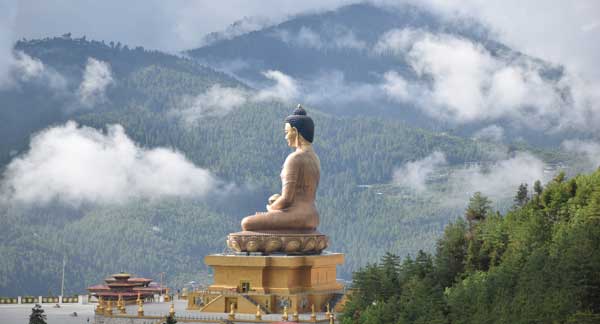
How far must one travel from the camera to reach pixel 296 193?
38.1 metres

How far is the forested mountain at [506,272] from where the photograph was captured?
26.1 metres

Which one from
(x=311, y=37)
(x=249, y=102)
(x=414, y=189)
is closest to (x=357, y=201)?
(x=414, y=189)

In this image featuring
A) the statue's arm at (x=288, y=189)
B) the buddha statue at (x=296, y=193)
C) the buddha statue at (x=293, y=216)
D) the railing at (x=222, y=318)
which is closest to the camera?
the railing at (x=222, y=318)

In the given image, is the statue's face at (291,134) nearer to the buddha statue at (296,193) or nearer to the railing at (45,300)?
the buddha statue at (296,193)

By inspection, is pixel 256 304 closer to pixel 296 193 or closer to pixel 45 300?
pixel 296 193

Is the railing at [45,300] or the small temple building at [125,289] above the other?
the railing at [45,300]

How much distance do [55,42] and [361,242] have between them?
42.0m

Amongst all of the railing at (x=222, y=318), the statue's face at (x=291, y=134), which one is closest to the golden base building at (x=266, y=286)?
the railing at (x=222, y=318)

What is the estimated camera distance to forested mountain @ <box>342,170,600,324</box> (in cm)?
2606

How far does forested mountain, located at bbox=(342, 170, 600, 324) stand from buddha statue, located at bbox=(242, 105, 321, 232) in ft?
13.8

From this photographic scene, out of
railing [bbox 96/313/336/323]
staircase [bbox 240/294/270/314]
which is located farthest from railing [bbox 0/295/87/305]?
staircase [bbox 240/294/270/314]

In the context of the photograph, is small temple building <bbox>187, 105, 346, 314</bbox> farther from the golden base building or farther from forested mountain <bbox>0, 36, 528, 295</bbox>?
forested mountain <bbox>0, 36, 528, 295</bbox>

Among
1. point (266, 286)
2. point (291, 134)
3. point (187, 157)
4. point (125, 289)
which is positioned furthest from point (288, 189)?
point (187, 157)

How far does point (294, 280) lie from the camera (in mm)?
36531
